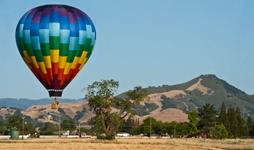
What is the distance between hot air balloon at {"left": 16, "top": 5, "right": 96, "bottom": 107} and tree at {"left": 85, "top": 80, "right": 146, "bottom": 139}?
1776 inches

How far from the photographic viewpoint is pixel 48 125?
167000mm

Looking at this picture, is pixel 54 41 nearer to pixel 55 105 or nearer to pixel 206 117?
pixel 55 105

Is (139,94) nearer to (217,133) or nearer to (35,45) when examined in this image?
(217,133)

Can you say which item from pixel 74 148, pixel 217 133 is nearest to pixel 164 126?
pixel 217 133

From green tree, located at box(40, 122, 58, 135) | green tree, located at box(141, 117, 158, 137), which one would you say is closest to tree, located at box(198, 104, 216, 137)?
green tree, located at box(141, 117, 158, 137)

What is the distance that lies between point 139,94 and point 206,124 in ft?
148

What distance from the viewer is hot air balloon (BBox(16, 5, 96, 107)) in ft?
160

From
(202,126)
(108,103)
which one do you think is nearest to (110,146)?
(108,103)

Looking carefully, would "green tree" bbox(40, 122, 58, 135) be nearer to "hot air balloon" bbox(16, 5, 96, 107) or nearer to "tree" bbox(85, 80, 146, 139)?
"tree" bbox(85, 80, 146, 139)

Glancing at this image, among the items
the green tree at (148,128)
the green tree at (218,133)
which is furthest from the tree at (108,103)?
the green tree at (148,128)

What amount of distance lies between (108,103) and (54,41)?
1912 inches

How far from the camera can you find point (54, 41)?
161 ft

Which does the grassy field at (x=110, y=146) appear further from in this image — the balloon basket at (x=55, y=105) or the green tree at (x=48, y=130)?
the green tree at (x=48, y=130)

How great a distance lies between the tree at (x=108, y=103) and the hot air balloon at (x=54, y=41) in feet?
148
